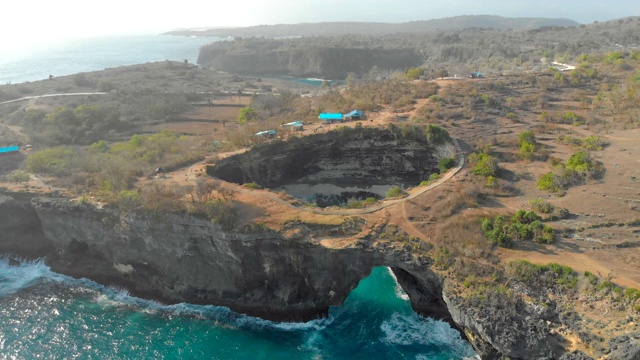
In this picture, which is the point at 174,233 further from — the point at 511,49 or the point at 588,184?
the point at 511,49

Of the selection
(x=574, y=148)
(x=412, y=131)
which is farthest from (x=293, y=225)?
(x=574, y=148)

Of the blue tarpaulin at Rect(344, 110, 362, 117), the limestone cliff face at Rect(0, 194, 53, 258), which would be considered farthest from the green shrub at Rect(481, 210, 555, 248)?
the limestone cliff face at Rect(0, 194, 53, 258)

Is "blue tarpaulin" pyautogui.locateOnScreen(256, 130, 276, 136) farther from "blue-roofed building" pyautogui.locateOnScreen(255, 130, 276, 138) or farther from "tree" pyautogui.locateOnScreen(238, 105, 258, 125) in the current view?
"tree" pyautogui.locateOnScreen(238, 105, 258, 125)

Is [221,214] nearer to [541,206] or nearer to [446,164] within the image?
[446,164]

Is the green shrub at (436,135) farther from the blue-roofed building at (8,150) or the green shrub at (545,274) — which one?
the blue-roofed building at (8,150)

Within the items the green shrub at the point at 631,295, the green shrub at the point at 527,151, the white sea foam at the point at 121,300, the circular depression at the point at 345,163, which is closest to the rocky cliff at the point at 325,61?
the circular depression at the point at 345,163
